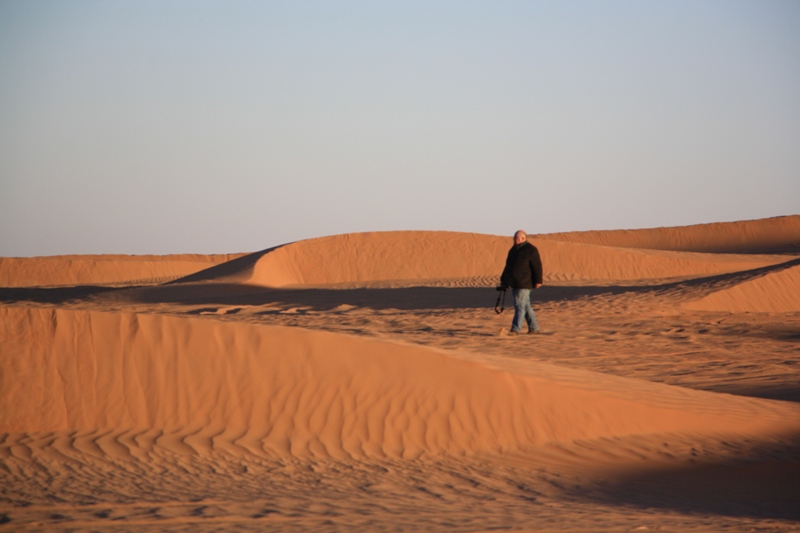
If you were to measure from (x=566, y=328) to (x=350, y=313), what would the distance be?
5.31m

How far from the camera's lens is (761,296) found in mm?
18266

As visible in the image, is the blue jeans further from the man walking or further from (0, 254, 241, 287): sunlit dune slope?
(0, 254, 241, 287): sunlit dune slope

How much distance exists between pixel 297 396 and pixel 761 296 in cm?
1385

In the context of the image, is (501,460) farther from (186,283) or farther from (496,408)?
(186,283)

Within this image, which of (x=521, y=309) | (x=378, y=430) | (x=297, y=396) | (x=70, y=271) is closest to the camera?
(x=378, y=430)

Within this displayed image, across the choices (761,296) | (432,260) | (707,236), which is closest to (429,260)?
(432,260)

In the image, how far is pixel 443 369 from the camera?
7.75 meters

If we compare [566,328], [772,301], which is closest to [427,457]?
[566,328]

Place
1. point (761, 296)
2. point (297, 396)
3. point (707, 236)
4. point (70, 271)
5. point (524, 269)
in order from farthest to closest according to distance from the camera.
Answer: point (707, 236) → point (70, 271) → point (761, 296) → point (524, 269) → point (297, 396)

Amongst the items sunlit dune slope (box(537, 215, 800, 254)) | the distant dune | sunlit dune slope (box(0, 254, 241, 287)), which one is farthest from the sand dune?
sunlit dune slope (box(0, 254, 241, 287))

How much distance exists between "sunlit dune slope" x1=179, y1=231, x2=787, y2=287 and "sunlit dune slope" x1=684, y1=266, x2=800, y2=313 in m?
11.7

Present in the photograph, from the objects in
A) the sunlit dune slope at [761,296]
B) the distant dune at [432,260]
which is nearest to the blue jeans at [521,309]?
the sunlit dune slope at [761,296]

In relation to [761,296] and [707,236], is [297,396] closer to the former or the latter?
[761,296]

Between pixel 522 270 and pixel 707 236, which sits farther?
pixel 707 236
